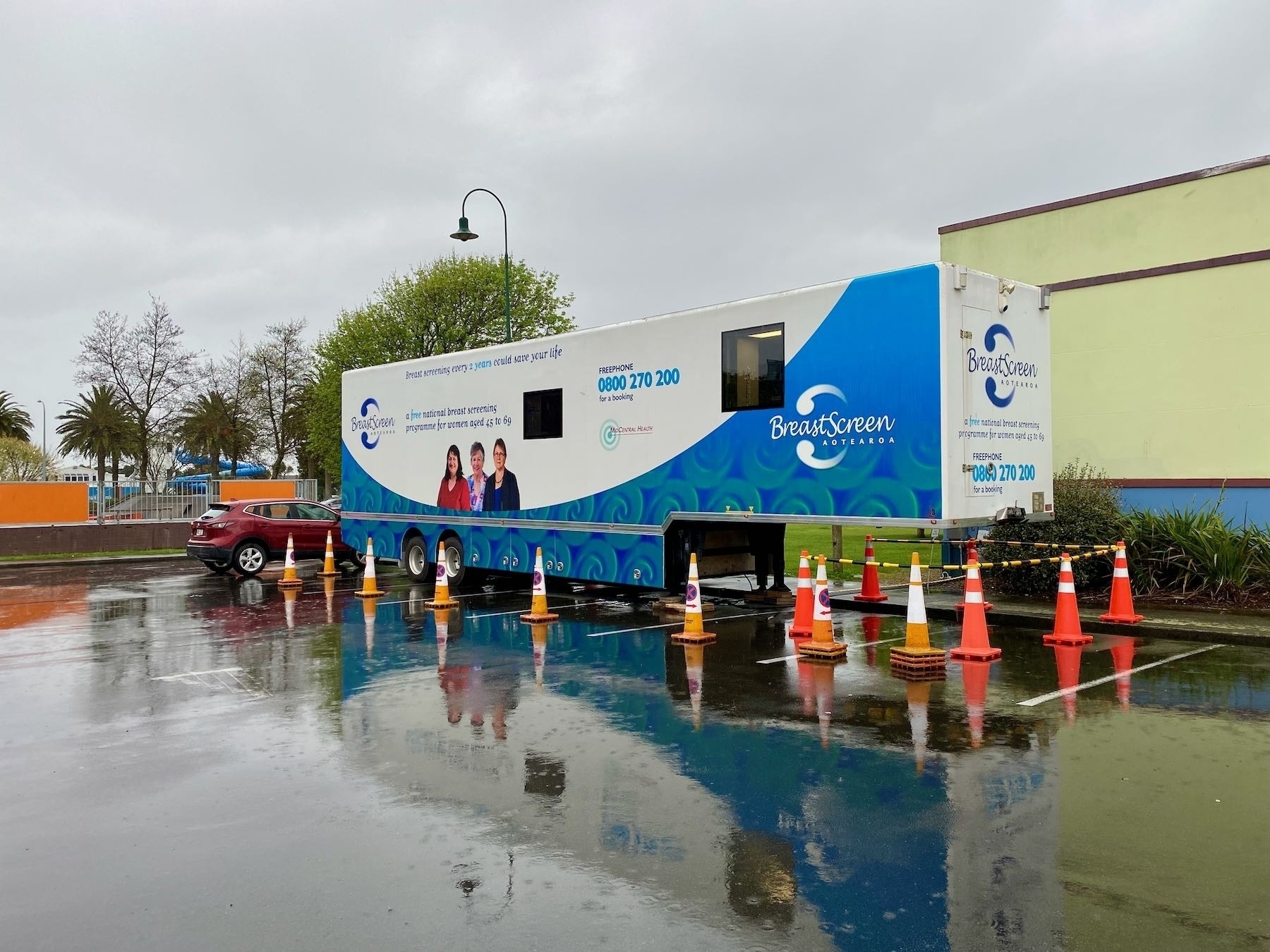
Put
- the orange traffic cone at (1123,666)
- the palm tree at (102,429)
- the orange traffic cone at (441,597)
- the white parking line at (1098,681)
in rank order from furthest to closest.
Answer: the palm tree at (102,429) → the orange traffic cone at (441,597) → the orange traffic cone at (1123,666) → the white parking line at (1098,681)

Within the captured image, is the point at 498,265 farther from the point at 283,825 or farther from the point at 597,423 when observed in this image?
the point at 283,825

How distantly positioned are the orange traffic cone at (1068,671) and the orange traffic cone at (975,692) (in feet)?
1.98

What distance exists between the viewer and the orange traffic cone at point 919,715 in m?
6.41

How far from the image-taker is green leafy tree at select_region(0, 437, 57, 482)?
52.4 metres

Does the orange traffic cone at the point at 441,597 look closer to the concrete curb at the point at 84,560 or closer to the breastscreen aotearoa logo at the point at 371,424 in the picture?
the breastscreen aotearoa logo at the point at 371,424

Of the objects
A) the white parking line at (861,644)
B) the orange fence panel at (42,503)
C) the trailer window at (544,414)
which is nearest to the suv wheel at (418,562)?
the trailer window at (544,414)

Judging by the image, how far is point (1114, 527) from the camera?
528 inches

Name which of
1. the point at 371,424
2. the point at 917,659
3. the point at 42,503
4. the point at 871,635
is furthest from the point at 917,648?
the point at 42,503

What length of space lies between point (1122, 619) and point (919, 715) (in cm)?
506

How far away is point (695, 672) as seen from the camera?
934 cm

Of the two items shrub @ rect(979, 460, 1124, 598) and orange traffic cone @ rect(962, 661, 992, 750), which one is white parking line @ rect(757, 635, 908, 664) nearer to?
orange traffic cone @ rect(962, 661, 992, 750)

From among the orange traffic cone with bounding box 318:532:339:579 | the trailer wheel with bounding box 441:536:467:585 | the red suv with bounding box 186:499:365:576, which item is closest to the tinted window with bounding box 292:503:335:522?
the red suv with bounding box 186:499:365:576

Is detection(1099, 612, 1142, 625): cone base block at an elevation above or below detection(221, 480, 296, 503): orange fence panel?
below

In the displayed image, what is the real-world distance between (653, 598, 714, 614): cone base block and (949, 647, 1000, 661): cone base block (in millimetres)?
4194
